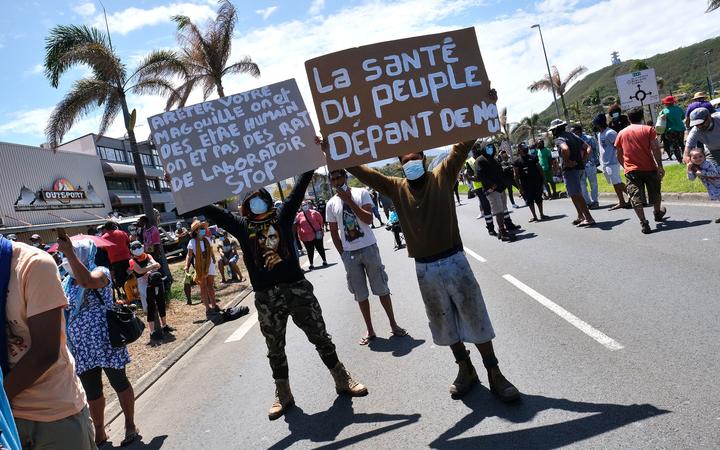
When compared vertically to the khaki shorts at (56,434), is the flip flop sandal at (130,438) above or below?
below

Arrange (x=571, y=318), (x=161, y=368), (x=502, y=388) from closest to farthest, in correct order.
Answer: (x=502, y=388)
(x=571, y=318)
(x=161, y=368)

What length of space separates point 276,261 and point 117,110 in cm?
1415

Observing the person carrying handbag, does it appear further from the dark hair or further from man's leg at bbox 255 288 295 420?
man's leg at bbox 255 288 295 420

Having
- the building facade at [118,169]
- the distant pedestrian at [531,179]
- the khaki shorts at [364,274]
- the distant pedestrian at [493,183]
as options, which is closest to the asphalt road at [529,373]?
the khaki shorts at [364,274]

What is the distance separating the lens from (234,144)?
15.4 ft

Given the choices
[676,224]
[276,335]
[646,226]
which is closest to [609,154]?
[676,224]

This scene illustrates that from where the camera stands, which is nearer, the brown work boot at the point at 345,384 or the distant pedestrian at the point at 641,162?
the brown work boot at the point at 345,384

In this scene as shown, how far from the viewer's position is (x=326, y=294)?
10297 millimetres

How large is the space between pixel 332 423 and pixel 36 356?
101 inches

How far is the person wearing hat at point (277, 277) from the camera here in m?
4.65

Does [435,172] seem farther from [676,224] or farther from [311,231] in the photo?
[311,231]

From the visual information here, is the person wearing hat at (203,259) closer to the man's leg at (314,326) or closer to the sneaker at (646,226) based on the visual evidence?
the man's leg at (314,326)

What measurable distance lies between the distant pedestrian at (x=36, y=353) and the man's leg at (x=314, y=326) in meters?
2.31

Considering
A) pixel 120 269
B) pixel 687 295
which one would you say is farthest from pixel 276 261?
pixel 120 269
